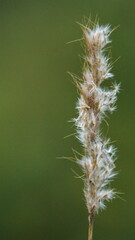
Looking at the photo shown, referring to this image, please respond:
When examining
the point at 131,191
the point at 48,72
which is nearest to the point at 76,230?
the point at 131,191

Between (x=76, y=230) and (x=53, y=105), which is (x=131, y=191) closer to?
(x=76, y=230)

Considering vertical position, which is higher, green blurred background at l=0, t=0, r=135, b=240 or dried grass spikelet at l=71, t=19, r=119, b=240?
green blurred background at l=0, t=0, r=135, b=240

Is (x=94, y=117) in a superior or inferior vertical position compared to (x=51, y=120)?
inferior

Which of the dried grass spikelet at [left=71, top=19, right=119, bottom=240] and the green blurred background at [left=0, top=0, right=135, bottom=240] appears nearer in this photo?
the dried grass spikelet at [left=71, top=19, right=119, bottom=240]

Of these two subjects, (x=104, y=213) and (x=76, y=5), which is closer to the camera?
(x=104, y=213)

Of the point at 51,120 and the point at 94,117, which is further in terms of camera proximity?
the point at 51,120
